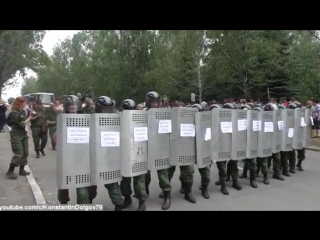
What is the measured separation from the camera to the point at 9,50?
62.3ft

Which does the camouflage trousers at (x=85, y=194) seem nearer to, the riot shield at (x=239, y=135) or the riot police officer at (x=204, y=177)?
the riot police officer at (x=204, y=177)

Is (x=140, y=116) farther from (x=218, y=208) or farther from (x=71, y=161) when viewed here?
(x=218, y=208)

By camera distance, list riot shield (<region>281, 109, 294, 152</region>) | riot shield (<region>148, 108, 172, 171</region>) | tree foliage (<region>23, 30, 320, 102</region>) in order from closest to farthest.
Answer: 1. riot shield (<region>148, 108, 172, 171</region>)
2. riot shield (<region>281, 109, 294, 152</region>)
3. tree foliage (<region>23, 30, 320, 102</region>)

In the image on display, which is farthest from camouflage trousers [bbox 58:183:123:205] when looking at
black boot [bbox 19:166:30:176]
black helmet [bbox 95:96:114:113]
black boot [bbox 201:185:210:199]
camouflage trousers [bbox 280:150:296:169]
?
camouflage trousers [bbox 280:150:296:169]

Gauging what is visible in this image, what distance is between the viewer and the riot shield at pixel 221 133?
607cm

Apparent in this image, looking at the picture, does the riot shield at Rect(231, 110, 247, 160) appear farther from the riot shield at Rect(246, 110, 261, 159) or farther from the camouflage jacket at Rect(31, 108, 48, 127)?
the camouflage jacket at Rect(31, 108, 48, 127)

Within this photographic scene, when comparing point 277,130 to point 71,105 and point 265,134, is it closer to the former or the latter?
point 265,134

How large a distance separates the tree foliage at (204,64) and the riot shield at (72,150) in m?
12.9

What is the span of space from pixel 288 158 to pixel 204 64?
19.3 metres

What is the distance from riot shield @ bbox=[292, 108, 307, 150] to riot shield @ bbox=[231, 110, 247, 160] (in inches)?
82.4

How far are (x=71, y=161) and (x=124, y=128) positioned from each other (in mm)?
908

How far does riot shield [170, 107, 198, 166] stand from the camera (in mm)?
5422

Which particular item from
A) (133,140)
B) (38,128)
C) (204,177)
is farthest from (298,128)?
(38,128)

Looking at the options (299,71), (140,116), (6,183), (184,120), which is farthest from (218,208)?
(299,71)
